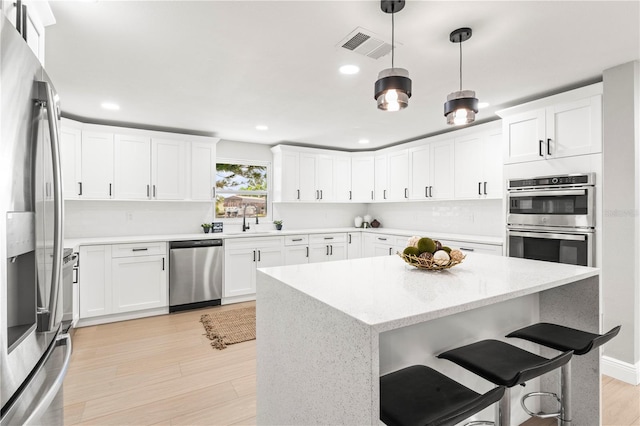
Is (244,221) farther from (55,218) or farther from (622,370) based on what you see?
(622,370)

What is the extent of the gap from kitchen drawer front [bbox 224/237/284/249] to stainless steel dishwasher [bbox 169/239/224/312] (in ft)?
0.47

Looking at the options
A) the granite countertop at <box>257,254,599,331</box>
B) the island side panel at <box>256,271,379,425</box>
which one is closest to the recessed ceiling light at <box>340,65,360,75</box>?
the granite countertop at <box>257,254,599,331</box>

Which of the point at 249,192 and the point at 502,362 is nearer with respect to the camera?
the point at 502,362

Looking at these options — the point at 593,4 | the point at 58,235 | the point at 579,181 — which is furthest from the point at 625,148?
the point at 58,235

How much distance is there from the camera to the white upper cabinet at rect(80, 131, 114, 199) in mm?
4129

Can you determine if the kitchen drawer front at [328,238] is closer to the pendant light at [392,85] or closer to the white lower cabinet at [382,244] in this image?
the white lower cabinet at [382,244]

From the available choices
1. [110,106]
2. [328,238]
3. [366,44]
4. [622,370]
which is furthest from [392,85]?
[328,238]

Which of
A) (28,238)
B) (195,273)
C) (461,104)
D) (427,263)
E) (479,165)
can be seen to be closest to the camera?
(28,238)

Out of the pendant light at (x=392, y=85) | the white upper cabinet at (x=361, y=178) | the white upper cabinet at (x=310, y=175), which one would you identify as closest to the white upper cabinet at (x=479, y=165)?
the white upper cabinet at (x=361, y=178)

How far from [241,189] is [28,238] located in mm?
4716

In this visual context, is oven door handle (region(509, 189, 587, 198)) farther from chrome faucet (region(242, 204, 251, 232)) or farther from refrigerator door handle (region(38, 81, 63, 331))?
chrome faucet (region(242, 204, 251, 232))

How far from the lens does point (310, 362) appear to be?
141 cm

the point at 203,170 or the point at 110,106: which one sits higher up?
the point at 110,106

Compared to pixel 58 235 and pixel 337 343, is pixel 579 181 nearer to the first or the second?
pixel 337 343
